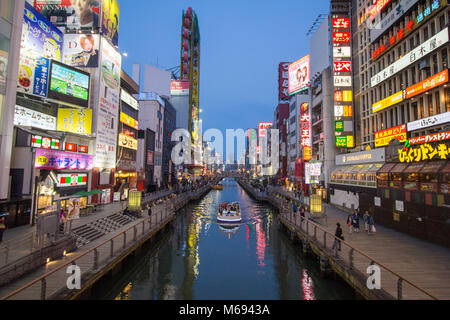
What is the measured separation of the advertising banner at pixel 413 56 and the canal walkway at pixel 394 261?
60.2ft

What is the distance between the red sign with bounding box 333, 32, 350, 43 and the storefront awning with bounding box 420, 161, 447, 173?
28.7 m

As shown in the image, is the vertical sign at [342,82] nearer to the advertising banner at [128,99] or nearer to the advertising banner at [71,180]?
the advertising banner at [128,99]

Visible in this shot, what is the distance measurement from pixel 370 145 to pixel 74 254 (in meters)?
39.2

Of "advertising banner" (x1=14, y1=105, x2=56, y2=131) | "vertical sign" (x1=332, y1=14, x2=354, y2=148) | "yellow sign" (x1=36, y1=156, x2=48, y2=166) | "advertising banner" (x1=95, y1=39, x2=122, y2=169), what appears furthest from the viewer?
"vertical sign" (x1=332, y1=14, x2=354, y2=148)

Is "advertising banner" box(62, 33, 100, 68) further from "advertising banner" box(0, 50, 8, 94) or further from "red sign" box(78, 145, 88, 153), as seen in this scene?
"advertising banner" box(0, 50, 8, 94)

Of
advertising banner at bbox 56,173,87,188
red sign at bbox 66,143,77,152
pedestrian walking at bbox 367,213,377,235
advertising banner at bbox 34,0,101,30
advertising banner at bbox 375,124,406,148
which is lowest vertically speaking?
pedestrian walking at bbox 367,213,377,235

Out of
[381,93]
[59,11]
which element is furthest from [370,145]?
[59,11]

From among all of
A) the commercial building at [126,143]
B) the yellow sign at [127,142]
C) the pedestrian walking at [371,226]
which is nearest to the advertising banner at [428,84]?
the pedestrian walking at [371,226]

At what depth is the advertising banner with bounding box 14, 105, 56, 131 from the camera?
23.2 metres

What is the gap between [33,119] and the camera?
25.3m

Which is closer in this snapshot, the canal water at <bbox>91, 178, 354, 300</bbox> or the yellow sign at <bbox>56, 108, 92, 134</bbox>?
the canal water at <bbox>91, 178, 354, 300</bbox>

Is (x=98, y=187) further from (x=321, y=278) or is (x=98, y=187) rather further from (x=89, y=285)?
(x=321, y=278)

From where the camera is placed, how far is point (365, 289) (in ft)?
35.3

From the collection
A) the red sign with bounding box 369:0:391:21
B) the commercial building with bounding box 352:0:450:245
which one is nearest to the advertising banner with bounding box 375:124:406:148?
the commercial building with bounding box 352:0:450:245
